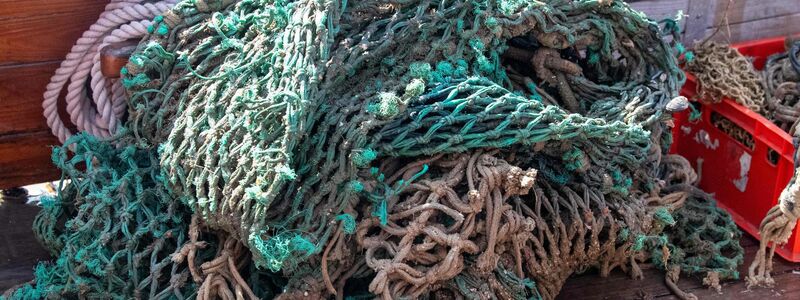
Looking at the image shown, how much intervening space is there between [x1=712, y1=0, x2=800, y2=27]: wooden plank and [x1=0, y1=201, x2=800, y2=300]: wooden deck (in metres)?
1.07

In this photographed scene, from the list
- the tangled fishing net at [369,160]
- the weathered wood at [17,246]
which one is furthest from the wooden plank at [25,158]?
the tangled fishing net at [369,160]

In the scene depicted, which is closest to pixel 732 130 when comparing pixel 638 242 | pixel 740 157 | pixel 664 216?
pixel 740 157

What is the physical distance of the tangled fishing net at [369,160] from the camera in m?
1.80

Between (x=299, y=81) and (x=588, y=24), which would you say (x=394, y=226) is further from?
(x=588, y=24)

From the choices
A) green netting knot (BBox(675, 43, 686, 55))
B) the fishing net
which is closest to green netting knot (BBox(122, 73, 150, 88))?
green netting knot (BBox(675, 43, 686, 55))

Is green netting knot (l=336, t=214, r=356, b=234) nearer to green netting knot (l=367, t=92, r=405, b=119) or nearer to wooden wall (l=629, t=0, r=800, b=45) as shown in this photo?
green netting knot (l=367, t=92, r=405, b=119)

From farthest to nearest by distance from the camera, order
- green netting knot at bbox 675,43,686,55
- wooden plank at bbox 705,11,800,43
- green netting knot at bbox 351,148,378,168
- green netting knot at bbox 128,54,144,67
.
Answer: wooden plank at bbox 705,11,800,43 < green netting knot at bbox 675,43,686,55 < green netting knot at bbox 128,54,144,67 < green netting knot at bbox 351,148,378,168

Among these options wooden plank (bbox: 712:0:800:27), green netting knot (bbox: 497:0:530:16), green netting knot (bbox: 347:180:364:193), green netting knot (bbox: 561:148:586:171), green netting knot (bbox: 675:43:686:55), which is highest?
green netting knot (bbox: 497:0:530:16)

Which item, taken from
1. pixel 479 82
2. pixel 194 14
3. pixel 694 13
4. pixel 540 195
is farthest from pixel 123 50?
pixel 694 13

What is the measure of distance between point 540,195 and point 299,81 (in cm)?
62

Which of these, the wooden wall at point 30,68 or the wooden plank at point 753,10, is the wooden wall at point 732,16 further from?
the wooden wall at point 30,68

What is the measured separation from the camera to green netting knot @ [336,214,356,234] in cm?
179

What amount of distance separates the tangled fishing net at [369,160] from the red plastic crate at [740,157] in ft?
1.03

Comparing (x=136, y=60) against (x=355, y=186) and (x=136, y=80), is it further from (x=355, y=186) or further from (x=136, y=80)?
(x=355, y=186)
